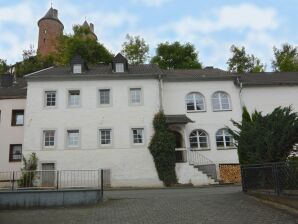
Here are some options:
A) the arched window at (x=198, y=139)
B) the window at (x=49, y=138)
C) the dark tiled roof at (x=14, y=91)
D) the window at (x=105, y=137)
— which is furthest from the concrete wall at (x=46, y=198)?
the dark tiled roof at (x=14, y=91)

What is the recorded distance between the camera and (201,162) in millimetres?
24219

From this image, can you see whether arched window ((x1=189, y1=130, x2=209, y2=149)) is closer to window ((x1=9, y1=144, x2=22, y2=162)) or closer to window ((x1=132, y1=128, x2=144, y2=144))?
window ((x1=132, y1=128, x2=144, y2=144))

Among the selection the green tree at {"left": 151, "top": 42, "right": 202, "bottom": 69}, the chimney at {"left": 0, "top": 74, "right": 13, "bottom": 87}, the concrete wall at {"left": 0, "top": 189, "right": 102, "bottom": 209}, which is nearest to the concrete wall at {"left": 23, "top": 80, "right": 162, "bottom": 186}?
the chimney at {"left": 0, "top": 74, "right": 13, "bottom": 87}

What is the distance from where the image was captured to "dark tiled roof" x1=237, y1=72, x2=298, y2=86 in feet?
88.1

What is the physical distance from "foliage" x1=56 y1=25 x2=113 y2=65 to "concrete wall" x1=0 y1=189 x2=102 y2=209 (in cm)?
2603

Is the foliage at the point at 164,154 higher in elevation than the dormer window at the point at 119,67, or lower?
lower

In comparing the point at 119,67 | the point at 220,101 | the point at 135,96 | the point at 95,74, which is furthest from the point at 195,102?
the point at 95,74

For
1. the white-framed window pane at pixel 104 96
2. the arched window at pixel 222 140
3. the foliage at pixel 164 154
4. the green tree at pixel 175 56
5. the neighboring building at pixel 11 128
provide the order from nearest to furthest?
the foliage at pixel 164 154 < the white-framed window pane at pixel 104 96 < the arched window at pixel 222 140 < the neighboring building at pixel 11 128 < the green tree at pixel 175 56

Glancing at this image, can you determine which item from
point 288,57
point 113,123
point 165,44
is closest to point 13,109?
point 113,123

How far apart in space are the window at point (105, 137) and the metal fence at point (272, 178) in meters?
12.1

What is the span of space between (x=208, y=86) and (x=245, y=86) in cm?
298

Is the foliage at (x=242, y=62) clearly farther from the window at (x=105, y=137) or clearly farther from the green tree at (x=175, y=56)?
the window at (x=105, y=137)

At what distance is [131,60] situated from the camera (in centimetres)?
4069

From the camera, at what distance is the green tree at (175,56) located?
39.8m
